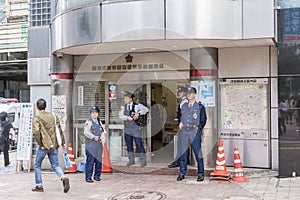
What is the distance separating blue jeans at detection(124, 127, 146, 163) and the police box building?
59 centimetres

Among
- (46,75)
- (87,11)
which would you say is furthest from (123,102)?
(87,11)

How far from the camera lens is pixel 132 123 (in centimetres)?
976

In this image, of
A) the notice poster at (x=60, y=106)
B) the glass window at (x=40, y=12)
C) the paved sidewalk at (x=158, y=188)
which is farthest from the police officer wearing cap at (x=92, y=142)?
the glass window at (x=40, y=12)

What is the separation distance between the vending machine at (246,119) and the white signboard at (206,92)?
1.98 feet

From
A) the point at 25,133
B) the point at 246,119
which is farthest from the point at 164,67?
the point at 25,133

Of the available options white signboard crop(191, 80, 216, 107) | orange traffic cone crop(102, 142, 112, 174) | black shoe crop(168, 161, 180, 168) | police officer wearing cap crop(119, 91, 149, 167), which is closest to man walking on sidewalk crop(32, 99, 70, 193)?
orange traffic cone crop(102, 142, 112, 174)

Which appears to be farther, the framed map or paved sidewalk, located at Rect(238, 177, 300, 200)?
the framed map

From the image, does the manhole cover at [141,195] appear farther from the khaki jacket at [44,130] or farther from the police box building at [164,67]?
the police box building at [164,67]

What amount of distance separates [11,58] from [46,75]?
12842 millimetres

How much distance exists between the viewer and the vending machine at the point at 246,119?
9.23 m

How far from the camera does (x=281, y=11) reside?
8.12 m

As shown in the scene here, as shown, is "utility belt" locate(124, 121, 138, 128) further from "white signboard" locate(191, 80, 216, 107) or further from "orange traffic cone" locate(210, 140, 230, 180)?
"orange traffic cone" locate(210, 140, 230, 180)

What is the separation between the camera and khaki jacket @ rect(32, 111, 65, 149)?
7426 millimetres

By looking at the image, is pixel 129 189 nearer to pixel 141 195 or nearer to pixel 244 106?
pixel 141 195
